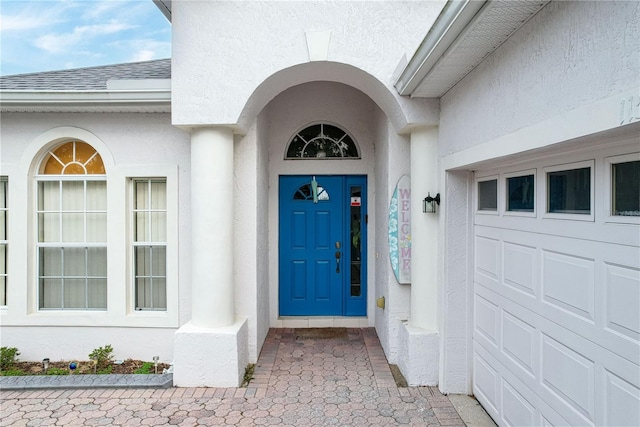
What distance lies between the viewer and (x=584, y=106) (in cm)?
233

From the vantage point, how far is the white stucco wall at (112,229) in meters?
5.79

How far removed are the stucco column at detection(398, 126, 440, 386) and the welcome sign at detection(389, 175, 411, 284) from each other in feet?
0.60

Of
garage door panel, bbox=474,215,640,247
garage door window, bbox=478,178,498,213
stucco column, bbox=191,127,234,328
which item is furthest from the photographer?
stucco column, bbox=191,127,234,328

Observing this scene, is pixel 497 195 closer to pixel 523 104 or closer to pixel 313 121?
pixel 523 104

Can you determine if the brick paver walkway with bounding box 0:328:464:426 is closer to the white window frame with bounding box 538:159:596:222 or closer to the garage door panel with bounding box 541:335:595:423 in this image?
the garage door panel with bounding box 541:335:595:423

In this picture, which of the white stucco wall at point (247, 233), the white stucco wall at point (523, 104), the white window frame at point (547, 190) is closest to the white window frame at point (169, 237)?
the white stucco wall at point (247, 233)

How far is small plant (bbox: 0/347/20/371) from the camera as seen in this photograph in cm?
563

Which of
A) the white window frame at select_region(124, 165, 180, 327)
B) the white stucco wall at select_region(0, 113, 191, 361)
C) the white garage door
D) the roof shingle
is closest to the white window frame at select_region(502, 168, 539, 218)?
the white garage door

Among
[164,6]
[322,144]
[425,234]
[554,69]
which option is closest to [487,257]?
[425,234]

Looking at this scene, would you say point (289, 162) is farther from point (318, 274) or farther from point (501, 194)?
point (501, 194)

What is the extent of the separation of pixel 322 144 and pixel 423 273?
126 inches

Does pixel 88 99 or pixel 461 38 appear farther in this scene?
pixel 88 99

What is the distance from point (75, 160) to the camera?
598 cm

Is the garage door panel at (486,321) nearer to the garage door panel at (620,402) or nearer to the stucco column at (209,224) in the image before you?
the garage door panel at (620,402)
